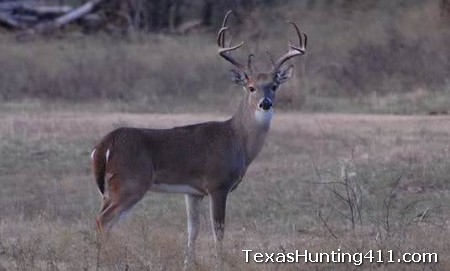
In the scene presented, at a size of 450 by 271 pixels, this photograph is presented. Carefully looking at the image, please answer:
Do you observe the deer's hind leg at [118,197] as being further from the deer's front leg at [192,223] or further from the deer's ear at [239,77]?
the deer's ear at [239,77]

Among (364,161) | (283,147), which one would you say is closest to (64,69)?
(283,147)

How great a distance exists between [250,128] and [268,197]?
402cm

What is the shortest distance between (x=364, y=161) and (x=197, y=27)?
753 inches

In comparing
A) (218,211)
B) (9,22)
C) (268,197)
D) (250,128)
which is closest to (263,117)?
(250,128)

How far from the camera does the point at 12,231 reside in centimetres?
1230

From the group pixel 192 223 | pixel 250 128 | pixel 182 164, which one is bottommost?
pixel 192 223

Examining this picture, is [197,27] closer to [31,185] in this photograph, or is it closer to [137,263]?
[31,185]

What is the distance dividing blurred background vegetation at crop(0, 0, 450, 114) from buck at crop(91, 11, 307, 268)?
12.5 metres

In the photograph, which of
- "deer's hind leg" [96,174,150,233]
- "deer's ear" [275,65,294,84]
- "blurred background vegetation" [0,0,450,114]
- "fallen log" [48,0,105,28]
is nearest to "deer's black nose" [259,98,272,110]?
"deer's ear" [275,65,294,84]

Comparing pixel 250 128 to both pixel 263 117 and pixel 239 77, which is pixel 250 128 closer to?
pixel 263 117

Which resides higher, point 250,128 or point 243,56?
point 243,56

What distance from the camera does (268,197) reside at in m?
15.6

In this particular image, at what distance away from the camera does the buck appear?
428 inches

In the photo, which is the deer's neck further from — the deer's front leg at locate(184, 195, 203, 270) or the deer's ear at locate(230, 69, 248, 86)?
the deer's front leg at locate(184, 195, 203, 270)
